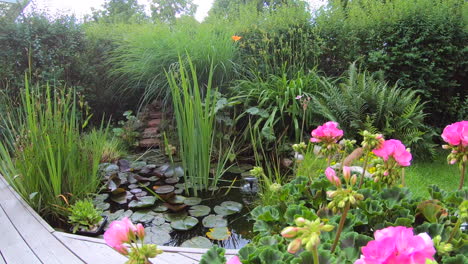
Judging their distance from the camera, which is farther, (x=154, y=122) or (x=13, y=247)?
(x=154, y=122)

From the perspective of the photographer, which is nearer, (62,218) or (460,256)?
(460,256)

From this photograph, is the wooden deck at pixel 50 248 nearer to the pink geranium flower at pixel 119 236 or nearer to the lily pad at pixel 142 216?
the lily pad at pixel 142 216

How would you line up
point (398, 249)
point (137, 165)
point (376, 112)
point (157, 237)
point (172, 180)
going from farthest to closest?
1. point (137, 165)
2. point (376, 112)
3. point (172, 180)
4. point (157, 237)
5. point (398, 249)

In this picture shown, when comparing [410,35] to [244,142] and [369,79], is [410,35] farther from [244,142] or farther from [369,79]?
[244,142]

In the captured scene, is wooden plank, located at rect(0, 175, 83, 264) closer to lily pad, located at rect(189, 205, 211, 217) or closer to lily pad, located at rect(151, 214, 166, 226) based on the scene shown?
lily pad, located at rect(151, 214, 166, 226)

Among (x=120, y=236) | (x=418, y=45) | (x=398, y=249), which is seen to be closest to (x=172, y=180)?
(x=120, y=236)

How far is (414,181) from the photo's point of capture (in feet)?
8.90

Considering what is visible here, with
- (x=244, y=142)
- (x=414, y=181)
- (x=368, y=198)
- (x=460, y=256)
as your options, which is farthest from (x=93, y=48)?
(x=460, y=256)

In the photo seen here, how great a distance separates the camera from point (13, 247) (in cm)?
160

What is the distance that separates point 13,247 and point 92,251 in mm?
407

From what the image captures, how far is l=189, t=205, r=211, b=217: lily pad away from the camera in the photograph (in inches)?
96.1

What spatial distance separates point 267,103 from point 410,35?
1.80 metres

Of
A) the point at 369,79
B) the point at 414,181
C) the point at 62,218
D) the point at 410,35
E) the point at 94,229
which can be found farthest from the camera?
the point at 410,35

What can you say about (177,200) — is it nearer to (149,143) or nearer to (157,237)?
(157,237)
